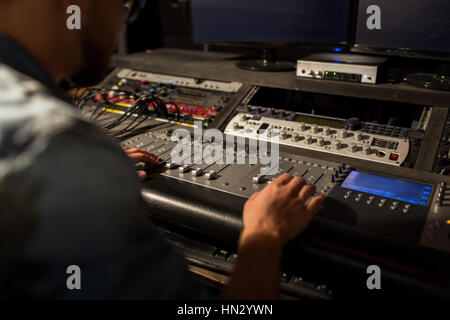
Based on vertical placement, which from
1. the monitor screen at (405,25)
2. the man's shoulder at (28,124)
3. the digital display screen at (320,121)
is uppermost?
the monitor screen at (405,25)

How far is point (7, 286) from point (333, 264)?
62 cm

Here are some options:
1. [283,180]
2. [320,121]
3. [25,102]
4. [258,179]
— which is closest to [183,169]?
[258,179]

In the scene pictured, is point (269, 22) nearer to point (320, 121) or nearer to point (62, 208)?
point (320, 121)

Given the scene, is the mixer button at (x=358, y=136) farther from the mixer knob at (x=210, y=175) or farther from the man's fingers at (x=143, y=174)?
the man's fingers at (x=143, y=174)

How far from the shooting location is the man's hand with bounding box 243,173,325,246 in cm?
81

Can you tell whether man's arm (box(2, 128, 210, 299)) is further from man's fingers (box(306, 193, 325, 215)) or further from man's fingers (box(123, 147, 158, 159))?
man's fingers (box(123, 147, 158, 159))

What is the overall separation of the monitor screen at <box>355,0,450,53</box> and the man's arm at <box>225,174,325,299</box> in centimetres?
71

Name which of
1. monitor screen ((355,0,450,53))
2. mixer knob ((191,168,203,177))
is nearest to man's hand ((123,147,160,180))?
mixer knob ((191,168,203,177))

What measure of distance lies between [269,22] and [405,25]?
517 millimetres

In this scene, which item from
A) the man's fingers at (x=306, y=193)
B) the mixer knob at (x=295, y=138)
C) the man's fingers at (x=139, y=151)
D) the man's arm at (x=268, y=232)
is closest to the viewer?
the man's arm at (x=268, y=232)

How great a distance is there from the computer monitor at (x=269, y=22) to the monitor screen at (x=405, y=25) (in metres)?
0.10

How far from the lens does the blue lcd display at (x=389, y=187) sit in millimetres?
996

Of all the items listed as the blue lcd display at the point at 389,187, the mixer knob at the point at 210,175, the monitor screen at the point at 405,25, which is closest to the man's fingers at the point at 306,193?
the blue lcd display at the point at 389,187
